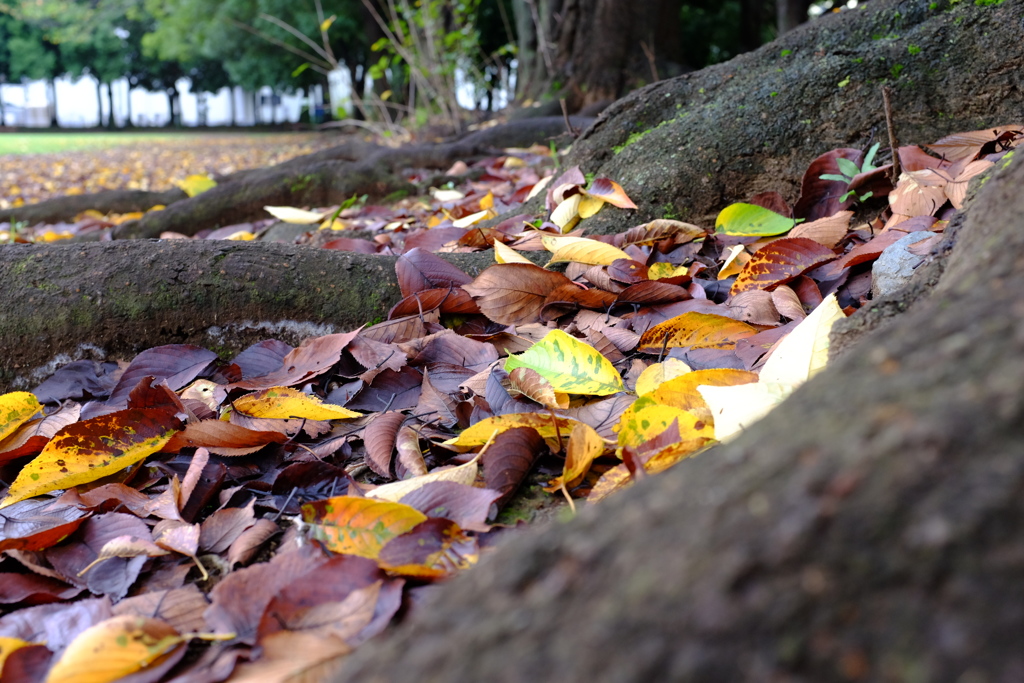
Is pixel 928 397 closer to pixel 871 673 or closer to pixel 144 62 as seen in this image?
pixel 871 673

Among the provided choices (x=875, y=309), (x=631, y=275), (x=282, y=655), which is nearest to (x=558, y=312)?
(x=631, y=275)

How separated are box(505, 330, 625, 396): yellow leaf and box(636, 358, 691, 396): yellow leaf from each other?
0.05 metres

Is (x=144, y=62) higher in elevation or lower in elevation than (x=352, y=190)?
higher

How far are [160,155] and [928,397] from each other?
1730cm

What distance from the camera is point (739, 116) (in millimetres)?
2236

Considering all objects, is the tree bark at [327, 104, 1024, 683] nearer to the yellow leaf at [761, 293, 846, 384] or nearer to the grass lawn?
the yellow leaf at [761, 293, 846, 384]

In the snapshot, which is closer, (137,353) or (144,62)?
(137,353)

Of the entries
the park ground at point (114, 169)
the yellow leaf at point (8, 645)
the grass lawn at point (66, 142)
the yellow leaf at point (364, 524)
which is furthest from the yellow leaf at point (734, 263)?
the grass lawn at point (66, 142)

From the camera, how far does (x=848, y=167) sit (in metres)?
1.94

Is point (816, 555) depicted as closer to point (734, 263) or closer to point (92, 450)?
point (92, 450)

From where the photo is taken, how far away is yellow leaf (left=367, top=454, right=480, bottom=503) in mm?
1141

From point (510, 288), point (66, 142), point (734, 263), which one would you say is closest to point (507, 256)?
point (510, 288)

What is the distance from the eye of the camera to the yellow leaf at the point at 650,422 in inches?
43.1

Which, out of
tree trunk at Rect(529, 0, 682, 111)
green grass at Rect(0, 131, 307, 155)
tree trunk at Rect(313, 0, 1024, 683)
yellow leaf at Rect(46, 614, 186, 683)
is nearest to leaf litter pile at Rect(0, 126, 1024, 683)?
yellow leaf at Rect(46, 614, 186, 683)
